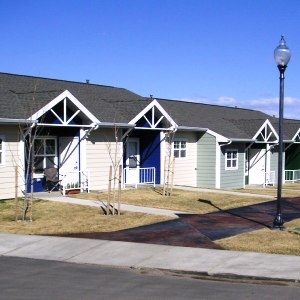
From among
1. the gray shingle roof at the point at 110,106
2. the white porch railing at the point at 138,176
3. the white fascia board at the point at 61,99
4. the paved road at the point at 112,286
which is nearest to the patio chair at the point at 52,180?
the white fascia board at the point at 61,99

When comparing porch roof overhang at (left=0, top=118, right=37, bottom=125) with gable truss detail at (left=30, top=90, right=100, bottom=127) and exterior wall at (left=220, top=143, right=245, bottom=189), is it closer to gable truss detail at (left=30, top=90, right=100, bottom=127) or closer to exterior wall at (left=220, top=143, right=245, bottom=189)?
gable truss detail at (left=30, top=90, right=100, bottom=127)

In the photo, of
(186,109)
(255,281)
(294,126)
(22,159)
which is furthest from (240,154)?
(255,281)

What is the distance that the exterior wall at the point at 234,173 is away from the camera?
93.2 feet

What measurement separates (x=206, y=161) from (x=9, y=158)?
1243 centimetres

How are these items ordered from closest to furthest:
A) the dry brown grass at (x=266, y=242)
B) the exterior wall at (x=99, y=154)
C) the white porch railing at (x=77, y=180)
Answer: the dry brown grass at (x=266, y=242), the white porch railing at (x=77, y=180), the exterior wall at (x=99, y=154)

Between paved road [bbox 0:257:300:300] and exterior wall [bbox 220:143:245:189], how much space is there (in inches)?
767

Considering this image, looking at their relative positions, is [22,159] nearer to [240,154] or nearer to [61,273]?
[61,273]

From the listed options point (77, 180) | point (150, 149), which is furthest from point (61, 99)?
point (150, 149)

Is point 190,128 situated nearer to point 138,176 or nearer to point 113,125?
point 138,176

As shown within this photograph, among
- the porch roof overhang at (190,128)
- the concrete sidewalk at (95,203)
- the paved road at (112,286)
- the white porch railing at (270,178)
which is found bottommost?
the paved road at (112,286)

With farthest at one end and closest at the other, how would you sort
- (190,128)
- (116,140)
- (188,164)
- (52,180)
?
(188,164)
(190,128)
(52,180)
(116,140)

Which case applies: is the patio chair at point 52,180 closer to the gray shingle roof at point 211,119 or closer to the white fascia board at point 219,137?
the gray shingle roof at point 211,119

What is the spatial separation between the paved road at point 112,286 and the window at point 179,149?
1769cm

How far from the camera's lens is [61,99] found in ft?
64.5
